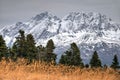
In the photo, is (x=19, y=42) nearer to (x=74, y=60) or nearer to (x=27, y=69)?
(x=74, y=60)

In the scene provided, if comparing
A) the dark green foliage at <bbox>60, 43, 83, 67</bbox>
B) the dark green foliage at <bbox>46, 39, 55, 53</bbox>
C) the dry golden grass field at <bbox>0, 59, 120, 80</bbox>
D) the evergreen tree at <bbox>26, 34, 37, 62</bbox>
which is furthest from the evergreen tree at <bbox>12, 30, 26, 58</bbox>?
the dry golden grass field at <bbox>0, 59, 120, 80</bbox>

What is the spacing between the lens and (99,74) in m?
11.9

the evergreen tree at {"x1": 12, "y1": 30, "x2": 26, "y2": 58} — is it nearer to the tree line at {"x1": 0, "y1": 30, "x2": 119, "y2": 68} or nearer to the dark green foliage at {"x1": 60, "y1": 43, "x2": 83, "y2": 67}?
the tree line at {"x1": 0, "y1": 30, "x2": 119, "y2": 68}

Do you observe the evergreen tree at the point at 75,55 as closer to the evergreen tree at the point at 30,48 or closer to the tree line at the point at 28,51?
the tree line at the point at 28,51

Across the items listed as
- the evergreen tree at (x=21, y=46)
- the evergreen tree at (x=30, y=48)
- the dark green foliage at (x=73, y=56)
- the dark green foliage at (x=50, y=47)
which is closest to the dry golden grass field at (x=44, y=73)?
the evergreen tree at (x=21, y=46)

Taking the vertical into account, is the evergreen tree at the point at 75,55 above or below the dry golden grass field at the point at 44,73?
above

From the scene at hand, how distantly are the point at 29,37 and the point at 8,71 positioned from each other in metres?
31.8

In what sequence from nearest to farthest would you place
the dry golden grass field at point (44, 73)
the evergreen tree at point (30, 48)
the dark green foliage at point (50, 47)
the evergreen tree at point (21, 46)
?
the dry golden grass field at point (44, 73) → the evergreen tree at point (21, 46) → the evergreen tree at point (30, 48) → the dark green foliage at point (50, 47)

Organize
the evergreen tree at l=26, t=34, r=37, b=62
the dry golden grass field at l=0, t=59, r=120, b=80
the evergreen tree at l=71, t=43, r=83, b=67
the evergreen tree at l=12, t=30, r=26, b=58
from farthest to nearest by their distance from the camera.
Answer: the evergreen tree at l=71, t=43, r=83, b=67 < the evergreen tree at l=26, t=34, r=37, b=62 < the evergreen tree at l=12, t=30, r=26, b=58 < the dry golden grass field at l=0, t=59, r=120, b=80

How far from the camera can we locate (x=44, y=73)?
11.7m

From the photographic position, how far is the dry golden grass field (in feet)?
34.5

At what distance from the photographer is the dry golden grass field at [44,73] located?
10.5 m

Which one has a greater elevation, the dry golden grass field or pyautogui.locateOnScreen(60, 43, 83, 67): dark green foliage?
pyautogui.locateOnScreen(60, 43, 83, 67): dark green foliage

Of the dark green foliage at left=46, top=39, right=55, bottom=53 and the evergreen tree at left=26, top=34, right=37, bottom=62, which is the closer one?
the evergreen tree at left=26, top=34, right=37, bottom=62
